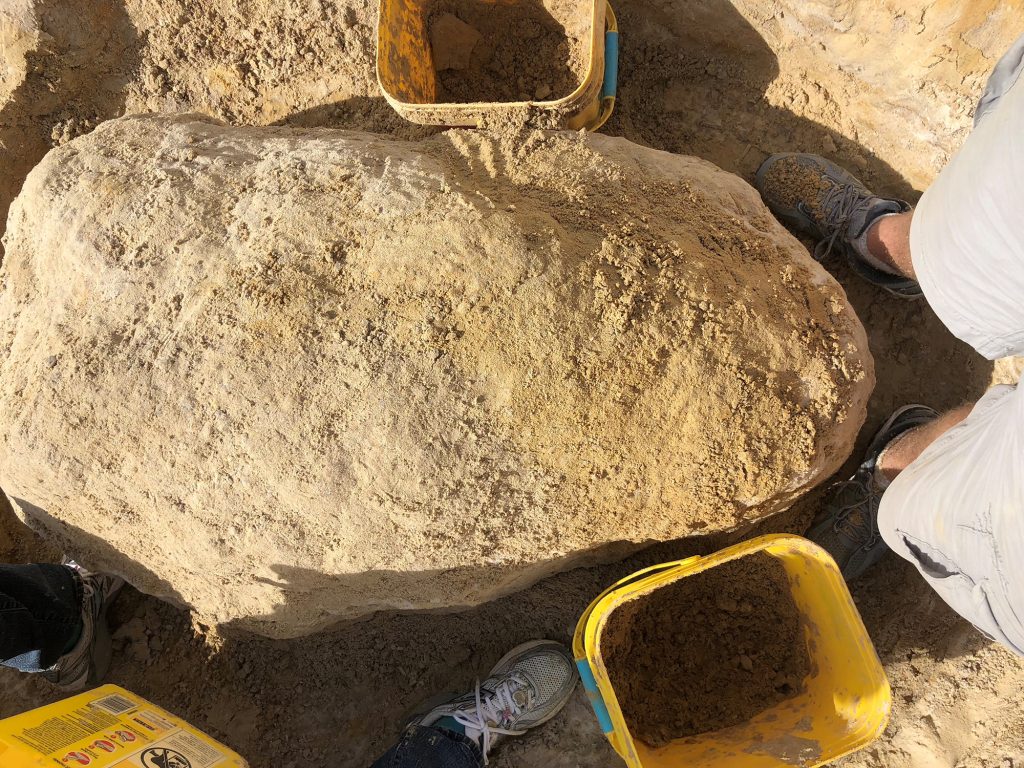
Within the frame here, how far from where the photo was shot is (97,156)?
1525 mm

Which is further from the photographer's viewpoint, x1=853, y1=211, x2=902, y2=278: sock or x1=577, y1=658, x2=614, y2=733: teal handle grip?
x1=853, y1=211, x2=902, y2=278: sock

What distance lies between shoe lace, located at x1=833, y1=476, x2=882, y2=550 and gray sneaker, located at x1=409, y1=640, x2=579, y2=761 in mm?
950

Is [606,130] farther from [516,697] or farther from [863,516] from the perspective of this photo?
[516,697]

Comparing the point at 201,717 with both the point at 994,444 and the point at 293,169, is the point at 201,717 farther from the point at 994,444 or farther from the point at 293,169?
the point at 994,444

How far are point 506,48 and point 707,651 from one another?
6.74 feet

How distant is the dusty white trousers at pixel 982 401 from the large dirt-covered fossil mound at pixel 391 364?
0.23 m

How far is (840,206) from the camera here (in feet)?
6.48

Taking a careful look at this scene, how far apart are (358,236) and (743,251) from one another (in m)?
0.91

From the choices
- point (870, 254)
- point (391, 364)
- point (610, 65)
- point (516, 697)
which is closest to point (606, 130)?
point (610, 65)

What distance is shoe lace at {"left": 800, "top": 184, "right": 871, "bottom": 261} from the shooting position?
1.96 meters

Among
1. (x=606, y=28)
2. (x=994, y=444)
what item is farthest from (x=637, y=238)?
(x=606, y=28)

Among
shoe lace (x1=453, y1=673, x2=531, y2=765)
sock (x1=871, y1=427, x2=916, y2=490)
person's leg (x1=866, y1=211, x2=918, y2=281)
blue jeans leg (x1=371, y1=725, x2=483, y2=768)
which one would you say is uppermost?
person's leg (x1=866, y1=211, x2=918, y2=281)

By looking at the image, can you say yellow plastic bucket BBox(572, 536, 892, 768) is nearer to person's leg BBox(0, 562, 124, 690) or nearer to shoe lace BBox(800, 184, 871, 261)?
shoe lace BBox(800, 184, 871, 261)

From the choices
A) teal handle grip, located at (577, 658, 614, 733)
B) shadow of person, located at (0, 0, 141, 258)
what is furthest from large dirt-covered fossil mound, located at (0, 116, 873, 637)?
shadow of person, located at (0, 0, 141, 258)
